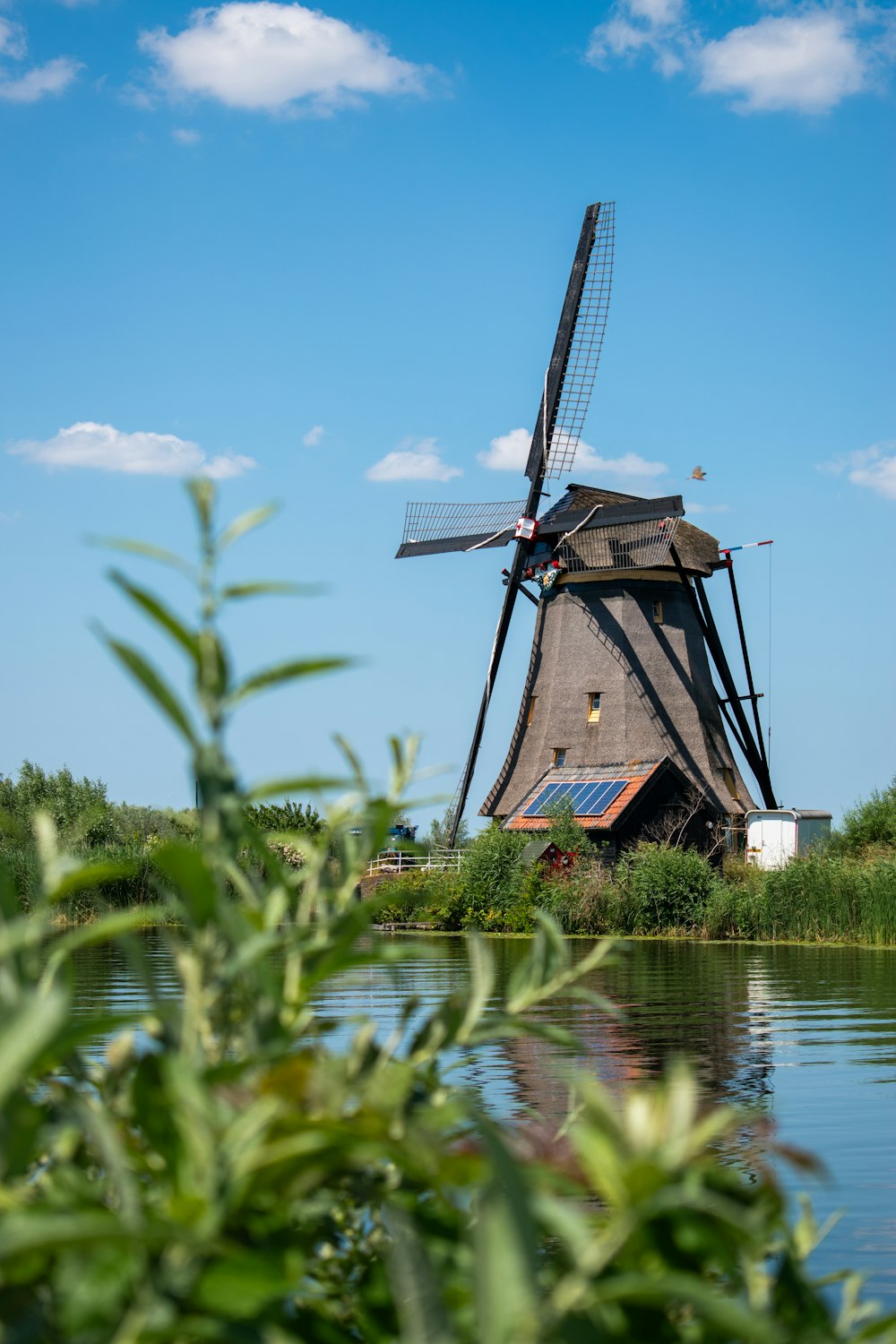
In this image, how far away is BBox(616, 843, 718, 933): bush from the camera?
105 ft

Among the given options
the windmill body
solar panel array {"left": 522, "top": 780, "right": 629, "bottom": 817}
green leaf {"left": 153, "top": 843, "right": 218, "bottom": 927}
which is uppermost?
the windmill body

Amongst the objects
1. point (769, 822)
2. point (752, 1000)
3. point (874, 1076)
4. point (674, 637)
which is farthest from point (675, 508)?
point (874, 1076)

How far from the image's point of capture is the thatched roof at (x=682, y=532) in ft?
124

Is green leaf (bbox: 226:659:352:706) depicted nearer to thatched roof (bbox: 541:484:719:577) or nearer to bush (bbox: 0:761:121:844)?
thatched roof (bbox: 541:484:719:577)

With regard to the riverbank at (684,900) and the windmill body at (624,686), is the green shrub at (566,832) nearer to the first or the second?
the riverbank at (684,900)

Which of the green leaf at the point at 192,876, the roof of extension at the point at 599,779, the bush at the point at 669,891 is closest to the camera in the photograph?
the green leaf at the point at 192,876

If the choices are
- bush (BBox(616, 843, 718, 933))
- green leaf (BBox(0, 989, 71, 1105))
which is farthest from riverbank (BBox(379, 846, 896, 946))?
green leaf (BBox(0, 989, 71, 1105))

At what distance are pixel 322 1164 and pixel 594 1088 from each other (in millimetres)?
227

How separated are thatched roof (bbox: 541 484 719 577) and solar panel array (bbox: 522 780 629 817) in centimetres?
587

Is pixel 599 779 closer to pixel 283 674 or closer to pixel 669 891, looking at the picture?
pixel 669 891

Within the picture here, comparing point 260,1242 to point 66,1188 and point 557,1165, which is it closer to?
point 66,1188

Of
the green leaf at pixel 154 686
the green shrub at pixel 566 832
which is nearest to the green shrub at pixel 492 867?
the green shrub at pixel 566 832

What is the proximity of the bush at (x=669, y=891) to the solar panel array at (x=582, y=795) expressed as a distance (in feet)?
9.75

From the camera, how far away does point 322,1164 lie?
116 cm
